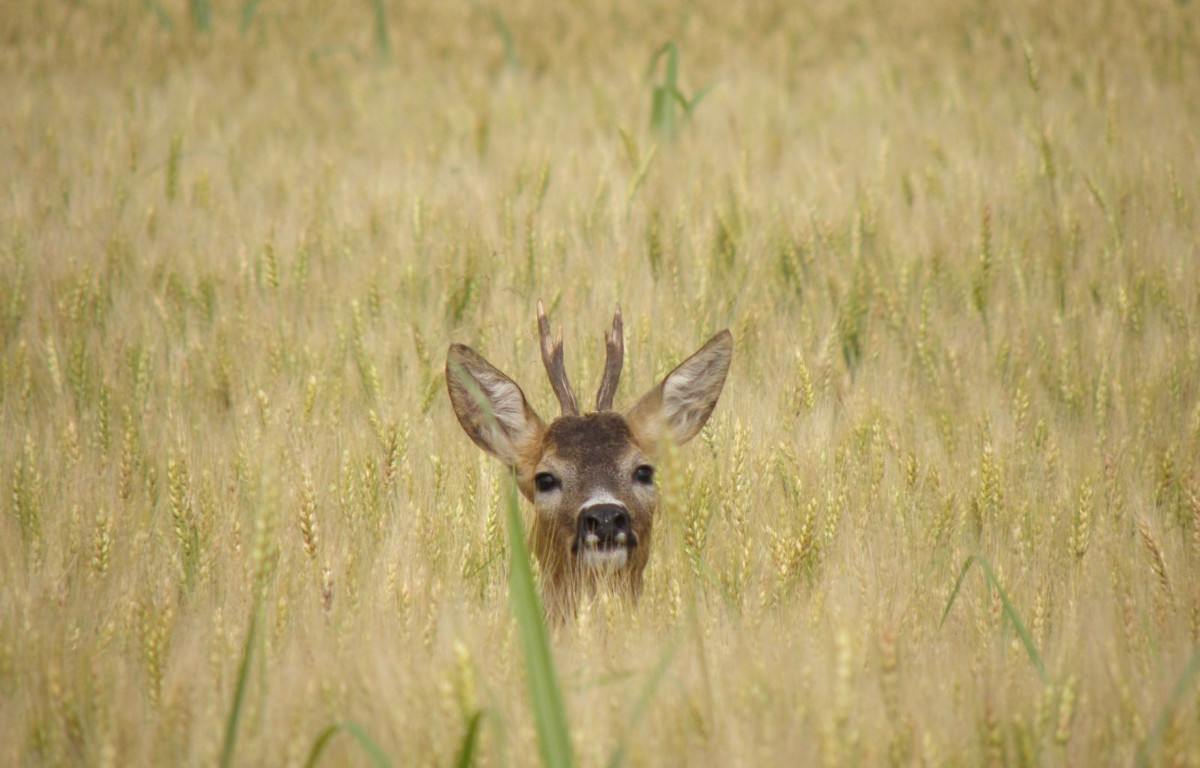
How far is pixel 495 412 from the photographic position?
3.56m

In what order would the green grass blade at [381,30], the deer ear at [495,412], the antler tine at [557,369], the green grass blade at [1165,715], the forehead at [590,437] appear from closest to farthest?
the green grass blade at [1165,715], the forehead at [590,437], the deer ear at [495,412], the antler tine at [557,369], the green grass blade at [381,30]

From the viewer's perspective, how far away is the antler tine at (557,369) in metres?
3.57

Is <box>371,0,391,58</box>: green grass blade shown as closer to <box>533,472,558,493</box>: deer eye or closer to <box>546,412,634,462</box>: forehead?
<box>546,412,634,462</box>: forehead

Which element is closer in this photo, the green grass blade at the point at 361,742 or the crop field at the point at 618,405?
the green grass blade at the point at 361,742

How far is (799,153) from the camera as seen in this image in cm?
694

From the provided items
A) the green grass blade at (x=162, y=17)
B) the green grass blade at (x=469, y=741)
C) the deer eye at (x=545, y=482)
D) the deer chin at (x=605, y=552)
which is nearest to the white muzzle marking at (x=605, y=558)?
the deer chin at (x=605, y=552)

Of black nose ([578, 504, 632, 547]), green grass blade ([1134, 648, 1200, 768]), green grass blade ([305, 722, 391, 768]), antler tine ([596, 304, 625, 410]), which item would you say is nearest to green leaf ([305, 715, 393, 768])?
green grass blade ([305, 722, 391, 768])

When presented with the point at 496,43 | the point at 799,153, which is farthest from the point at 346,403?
the point at 496,43

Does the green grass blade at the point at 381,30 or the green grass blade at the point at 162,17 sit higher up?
the green grass blade at the point at 162,17

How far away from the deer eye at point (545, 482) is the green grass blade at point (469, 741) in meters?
1.40

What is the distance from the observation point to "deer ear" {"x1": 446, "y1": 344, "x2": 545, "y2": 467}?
3439mm

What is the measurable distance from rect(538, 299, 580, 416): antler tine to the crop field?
305mm

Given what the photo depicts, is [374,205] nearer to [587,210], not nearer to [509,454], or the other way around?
[587,210]

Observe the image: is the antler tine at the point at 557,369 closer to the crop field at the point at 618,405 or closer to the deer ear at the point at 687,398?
the deer ear at the point at 687,398
